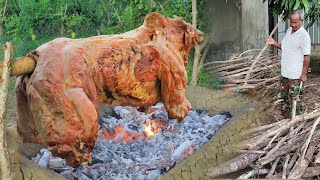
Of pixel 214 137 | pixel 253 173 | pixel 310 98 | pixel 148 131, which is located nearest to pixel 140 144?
pixel 148 131

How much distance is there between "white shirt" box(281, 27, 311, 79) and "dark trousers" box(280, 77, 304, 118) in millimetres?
64

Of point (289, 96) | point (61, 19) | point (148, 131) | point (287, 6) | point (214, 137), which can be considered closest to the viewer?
point (61, 19)

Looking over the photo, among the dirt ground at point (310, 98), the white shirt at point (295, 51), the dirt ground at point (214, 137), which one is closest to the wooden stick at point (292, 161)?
the dirt ground at point (214, 137)

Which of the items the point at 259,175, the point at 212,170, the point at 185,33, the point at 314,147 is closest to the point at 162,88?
the point at 185,33

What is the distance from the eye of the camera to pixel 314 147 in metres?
2.27

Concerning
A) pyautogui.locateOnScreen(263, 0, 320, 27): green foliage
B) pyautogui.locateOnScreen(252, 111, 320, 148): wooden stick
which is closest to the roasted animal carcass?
pyautogui.locateOnScreen(252, 111, 320, 148): wooden stick

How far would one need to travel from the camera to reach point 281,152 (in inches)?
88.8

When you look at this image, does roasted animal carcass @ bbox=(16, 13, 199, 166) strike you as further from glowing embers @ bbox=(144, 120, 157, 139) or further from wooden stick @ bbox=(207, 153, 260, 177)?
glowing embers @ bbox=(144, 120, 157, 139)

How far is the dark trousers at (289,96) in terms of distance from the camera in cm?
287

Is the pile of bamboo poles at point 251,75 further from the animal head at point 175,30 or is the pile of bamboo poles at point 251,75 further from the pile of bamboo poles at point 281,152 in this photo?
the animal head at point 175,30

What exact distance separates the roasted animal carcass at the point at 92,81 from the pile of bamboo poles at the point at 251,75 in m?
1.32

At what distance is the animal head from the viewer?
66.2 inches

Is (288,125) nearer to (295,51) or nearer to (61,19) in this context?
(295,51)

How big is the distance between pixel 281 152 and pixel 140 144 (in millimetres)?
695
